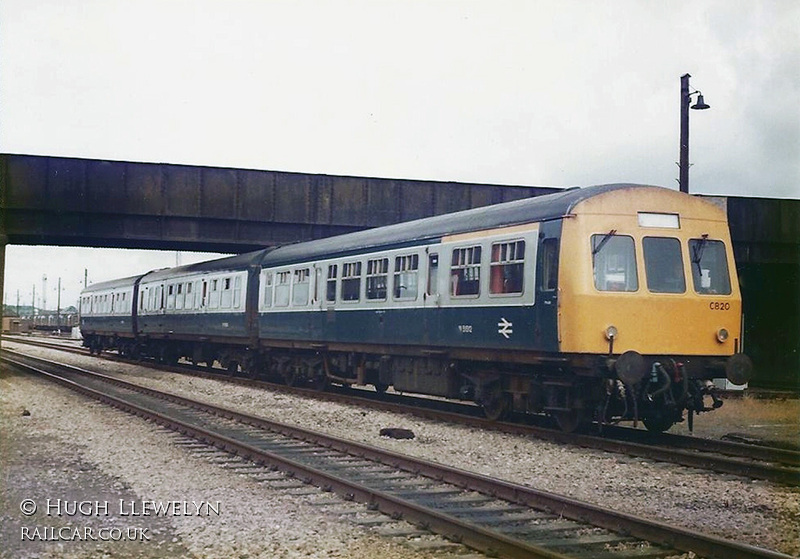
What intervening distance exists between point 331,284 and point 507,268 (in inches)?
256

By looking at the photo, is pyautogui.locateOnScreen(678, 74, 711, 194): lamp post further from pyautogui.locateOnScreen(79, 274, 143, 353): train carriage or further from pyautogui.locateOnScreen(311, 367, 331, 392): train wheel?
pyautogui.locateOnScreen(79, 274, 143, 353): train carriage

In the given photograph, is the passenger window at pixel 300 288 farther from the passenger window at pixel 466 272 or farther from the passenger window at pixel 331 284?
the passenger window at pixel 466 272

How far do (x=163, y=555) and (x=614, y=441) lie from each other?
20.6ft

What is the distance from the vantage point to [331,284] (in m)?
18.9

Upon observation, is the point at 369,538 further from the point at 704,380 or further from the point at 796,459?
the point at 704,380

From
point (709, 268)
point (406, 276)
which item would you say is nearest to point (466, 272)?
point (406, 276)

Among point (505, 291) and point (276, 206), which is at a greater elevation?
point (276, 206)

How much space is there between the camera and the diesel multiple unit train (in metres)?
11.9

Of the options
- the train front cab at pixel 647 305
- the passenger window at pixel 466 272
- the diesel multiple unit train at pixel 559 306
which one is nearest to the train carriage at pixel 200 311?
the diesel multiple unit train at pixel 559 306

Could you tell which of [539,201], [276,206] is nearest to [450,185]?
[276,206]

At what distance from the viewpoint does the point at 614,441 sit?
11.3 metres

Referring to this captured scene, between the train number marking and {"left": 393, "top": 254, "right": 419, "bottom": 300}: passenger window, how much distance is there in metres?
2.67

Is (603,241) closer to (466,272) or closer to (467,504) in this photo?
(466,272)

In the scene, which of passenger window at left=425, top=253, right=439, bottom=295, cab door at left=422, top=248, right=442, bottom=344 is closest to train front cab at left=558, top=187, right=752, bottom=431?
cab door at left=422, top=248, right=442, bottom=344
